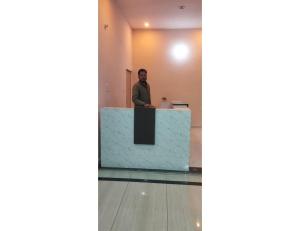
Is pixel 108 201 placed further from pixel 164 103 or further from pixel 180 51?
pixel 180 51

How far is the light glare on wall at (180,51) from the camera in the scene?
25.2 ft

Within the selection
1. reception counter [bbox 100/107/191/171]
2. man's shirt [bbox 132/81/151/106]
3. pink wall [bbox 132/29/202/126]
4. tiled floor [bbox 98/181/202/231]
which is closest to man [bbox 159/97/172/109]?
pink wall [bbox 132/29/202/126]

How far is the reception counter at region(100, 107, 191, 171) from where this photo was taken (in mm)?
3576

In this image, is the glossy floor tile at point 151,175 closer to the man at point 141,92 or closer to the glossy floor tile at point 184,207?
the glossy floor tile at point 184,207

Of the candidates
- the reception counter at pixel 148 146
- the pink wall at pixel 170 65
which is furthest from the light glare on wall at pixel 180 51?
the reception counter at pixel 148 146

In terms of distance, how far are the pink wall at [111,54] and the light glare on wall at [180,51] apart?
6.14ft

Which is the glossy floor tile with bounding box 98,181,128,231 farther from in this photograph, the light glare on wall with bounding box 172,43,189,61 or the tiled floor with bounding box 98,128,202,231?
the light glare on wall with bounding box 172,43,189,61

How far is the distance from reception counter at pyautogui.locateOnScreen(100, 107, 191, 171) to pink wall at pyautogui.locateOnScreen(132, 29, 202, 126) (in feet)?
13.8
